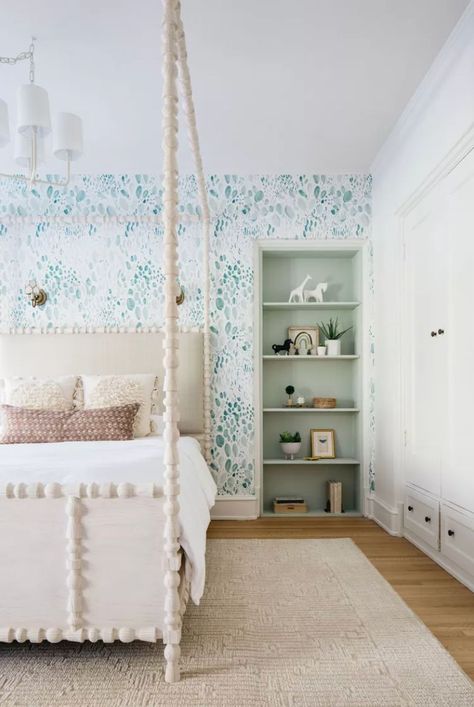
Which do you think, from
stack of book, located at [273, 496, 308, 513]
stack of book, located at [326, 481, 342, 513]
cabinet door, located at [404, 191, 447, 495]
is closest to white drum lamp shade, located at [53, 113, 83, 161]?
cabinet door, located at [404, 191, 447, 495]

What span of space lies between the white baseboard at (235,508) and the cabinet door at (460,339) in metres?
1.73

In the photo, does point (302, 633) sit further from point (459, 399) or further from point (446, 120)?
point (446, 120)

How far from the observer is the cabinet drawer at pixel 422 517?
3.28 metres

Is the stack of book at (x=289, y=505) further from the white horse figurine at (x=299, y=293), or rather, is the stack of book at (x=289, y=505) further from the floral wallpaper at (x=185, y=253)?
the white horse figurine at (x=299, y=293)

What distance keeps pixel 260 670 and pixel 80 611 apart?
68 cm

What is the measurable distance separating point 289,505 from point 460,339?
2189 millimetres

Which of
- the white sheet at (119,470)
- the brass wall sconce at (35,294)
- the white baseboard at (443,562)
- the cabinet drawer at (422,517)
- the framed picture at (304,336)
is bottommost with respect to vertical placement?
the white baseboard at (443,562)

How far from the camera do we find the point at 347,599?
2721 mm

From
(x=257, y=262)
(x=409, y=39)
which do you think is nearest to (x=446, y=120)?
(x=409, y=39)

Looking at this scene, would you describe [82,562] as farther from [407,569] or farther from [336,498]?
[336,498]

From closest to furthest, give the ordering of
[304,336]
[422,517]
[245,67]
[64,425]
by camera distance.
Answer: [245,67] < [64,425] < [422,517] < [304,336]

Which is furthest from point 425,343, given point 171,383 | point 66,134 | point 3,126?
point 3,126

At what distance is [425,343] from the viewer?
3.48m

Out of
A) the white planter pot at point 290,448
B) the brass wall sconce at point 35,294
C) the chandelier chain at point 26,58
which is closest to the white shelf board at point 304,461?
the white planter pot at point 290,448
